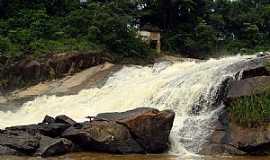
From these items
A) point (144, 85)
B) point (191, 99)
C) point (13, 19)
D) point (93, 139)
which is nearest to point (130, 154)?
point (93, 139)

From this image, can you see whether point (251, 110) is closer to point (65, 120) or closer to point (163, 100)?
point (163, 100)

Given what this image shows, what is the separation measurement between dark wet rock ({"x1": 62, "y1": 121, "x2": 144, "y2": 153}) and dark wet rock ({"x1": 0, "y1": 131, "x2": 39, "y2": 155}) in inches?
43.7

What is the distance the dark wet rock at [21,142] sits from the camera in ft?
52.6

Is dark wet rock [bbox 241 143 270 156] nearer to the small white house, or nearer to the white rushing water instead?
the white rushing water

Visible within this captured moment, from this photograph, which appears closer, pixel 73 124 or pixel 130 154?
pixel 130 154

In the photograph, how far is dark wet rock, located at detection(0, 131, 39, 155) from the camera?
1603cm

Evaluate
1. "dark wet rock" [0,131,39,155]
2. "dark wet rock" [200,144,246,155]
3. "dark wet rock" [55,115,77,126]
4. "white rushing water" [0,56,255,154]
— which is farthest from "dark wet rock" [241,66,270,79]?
"dark wet rock" [0,131,39,155]

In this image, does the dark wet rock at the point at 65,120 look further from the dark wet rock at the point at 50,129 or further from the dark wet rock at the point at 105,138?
the dark wet rock at the point at 105,138

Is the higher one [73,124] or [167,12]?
[167,12]

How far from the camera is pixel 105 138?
53.4 ft

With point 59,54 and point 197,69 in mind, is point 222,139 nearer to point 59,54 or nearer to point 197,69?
point 197,69

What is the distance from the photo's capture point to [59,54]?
31.6 meters

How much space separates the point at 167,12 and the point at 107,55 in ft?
32.7

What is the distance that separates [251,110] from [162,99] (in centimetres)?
509
